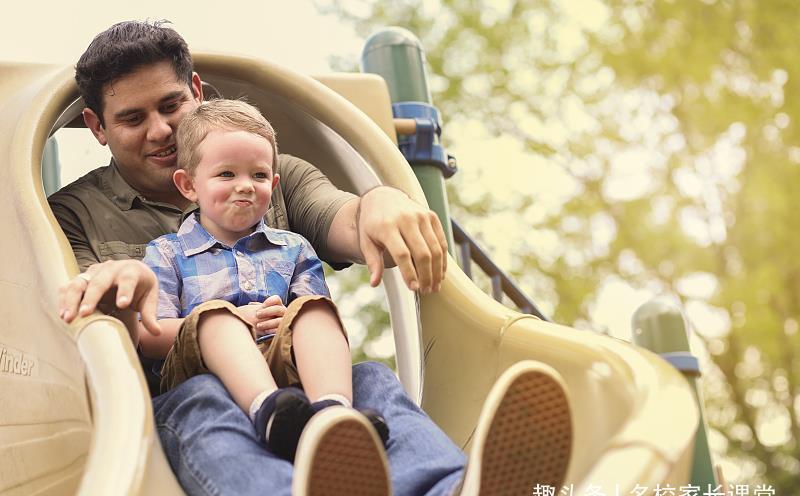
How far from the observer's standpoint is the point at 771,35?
6.43m

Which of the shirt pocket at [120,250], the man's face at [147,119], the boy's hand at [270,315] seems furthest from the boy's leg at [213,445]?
the man's face at [147,119]

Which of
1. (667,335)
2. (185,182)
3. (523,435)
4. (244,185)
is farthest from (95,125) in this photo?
(667,335)

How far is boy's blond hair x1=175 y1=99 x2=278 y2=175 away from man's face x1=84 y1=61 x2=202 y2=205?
128 mm

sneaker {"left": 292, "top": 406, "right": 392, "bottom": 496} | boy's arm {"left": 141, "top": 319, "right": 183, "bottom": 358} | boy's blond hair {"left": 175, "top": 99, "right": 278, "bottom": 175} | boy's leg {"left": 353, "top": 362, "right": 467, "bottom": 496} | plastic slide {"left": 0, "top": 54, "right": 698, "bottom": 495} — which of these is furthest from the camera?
boy's blond hair {"left": 175, "top": 99, "right": 278, "bottom": 175}

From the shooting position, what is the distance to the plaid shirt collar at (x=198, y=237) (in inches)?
58.8

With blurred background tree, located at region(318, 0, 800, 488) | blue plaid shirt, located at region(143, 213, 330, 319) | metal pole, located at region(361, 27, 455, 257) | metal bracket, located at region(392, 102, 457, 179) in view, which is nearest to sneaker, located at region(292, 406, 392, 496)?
blue plaid shirt, located at region(143, 213, 330, 319)

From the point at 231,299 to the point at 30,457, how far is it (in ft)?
1.13

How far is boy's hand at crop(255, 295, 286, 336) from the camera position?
1.38 meters

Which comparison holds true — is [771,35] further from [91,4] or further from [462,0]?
[91,4]

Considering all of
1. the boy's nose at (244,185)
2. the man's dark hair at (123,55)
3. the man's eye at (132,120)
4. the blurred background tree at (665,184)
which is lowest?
the blurred background tree at (665,184)

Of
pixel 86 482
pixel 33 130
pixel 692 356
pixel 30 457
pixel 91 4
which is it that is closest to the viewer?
pixel 86 482

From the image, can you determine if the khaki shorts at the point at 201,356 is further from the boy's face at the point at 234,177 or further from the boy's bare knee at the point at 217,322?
the boy's face at the point at 234,177

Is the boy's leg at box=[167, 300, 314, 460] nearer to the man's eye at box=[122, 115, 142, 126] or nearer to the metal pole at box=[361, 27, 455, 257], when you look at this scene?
the man's eye at box=[122, 115, 142, 126]

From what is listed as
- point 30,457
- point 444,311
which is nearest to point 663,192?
point 444,311
